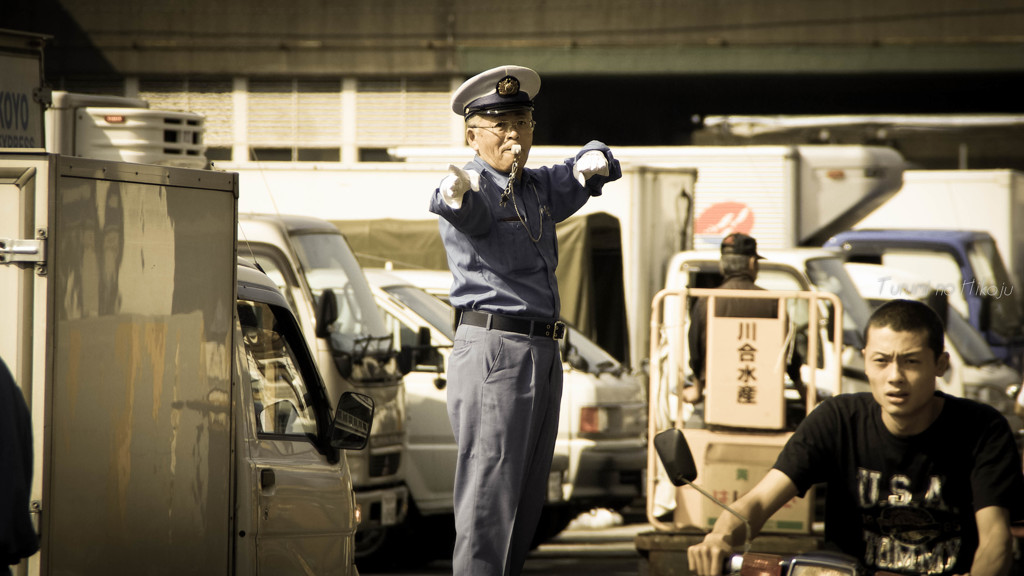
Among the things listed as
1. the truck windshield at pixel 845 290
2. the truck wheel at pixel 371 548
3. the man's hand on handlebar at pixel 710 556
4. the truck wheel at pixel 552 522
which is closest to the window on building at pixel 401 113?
the truck windshield at pixel 845 290

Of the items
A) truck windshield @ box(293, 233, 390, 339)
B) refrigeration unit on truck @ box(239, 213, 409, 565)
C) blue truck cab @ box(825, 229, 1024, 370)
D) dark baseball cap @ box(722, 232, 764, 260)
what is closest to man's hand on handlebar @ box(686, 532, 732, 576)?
refrigeration unit on truck @ box(239, 213, 409, 565)

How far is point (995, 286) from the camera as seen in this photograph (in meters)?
15.9

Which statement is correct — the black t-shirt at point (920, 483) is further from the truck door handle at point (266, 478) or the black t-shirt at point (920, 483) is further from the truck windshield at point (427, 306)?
the truck windshield at point (427, 306)

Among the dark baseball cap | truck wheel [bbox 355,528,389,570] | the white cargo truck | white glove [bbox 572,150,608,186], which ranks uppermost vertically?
the white cargo truck

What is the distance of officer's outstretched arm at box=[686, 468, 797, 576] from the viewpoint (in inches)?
144

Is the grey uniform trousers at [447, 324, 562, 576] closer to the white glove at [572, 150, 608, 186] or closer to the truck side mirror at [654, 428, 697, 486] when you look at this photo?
the white glove at [572, 150, 608, 186]

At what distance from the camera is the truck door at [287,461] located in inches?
196

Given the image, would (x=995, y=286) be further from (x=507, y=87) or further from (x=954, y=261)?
(x=507, y=87)

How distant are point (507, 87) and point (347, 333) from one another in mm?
4507

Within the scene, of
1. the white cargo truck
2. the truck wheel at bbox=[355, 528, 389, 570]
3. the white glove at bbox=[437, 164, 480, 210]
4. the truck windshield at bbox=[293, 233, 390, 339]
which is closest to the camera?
the white glove at bbox=[437, 164, 480, 210]

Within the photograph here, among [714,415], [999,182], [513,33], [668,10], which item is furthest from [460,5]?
[714,415]

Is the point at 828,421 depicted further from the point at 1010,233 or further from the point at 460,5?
the point at 460,5

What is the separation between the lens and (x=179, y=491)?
4.38 metres

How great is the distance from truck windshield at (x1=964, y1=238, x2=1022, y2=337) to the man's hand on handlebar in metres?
12.2
